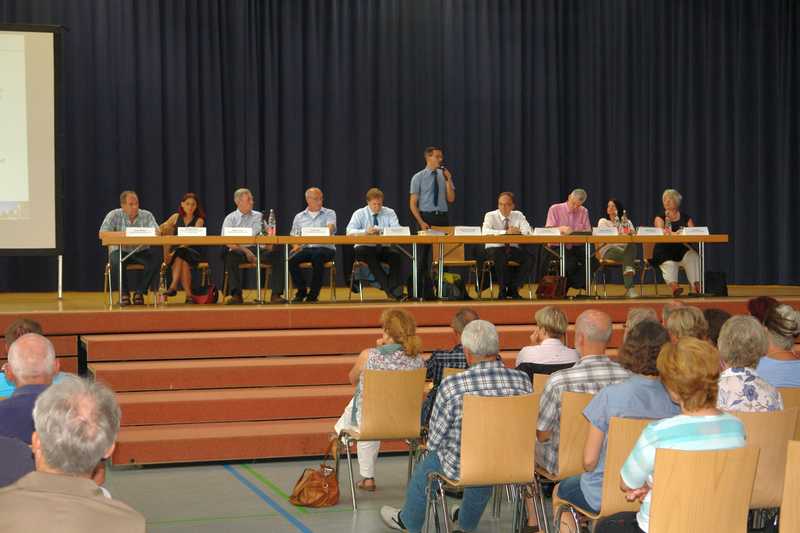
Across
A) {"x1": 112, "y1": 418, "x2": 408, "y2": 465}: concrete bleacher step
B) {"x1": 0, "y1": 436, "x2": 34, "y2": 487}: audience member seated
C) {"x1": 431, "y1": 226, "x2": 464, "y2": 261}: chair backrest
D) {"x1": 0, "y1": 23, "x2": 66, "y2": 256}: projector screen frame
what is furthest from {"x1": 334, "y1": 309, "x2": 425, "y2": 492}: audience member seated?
{"x1": 0, "y1": 23, "x2": 66, "y2": 256}: projector screen frame

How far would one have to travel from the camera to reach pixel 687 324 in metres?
5.03

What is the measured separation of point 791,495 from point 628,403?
2.37ft

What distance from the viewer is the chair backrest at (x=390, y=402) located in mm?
5453

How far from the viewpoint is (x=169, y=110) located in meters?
12.7

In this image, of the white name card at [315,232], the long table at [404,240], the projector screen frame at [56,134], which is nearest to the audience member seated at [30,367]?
the long table at [404,240]

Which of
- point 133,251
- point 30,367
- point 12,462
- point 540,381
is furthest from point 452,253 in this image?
point 12,462

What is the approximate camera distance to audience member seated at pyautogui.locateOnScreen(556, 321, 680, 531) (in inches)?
146

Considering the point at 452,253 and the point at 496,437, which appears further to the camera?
the point at 452,253

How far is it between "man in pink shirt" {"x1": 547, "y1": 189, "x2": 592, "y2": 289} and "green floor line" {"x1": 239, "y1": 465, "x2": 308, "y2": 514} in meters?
4.39

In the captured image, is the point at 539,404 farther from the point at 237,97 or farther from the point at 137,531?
the point at 237,97

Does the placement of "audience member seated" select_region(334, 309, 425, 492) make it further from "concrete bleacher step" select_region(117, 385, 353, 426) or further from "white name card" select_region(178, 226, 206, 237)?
"white name card" select_region(178, 226, 206, 237)

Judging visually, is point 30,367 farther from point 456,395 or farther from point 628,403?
point 628,403

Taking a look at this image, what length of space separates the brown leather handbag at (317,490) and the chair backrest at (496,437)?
145cm

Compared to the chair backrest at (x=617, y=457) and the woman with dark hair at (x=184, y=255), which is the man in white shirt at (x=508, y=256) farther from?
the chair backrest at (x=617, y=457)
